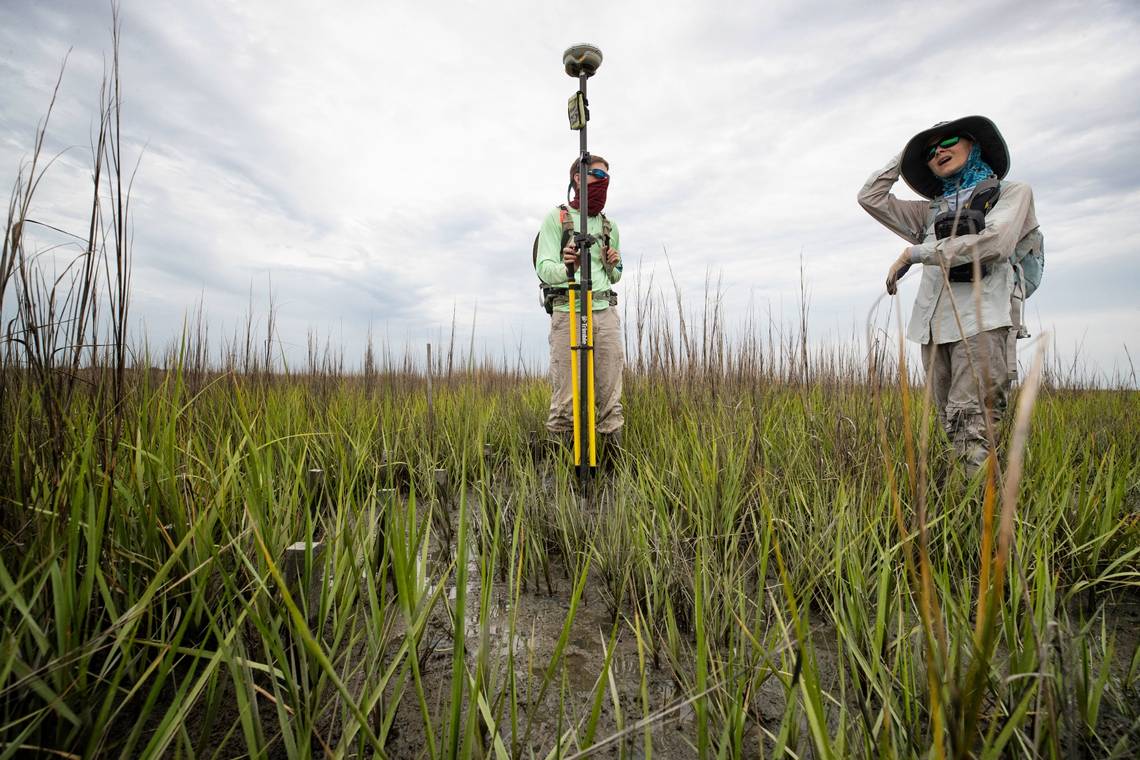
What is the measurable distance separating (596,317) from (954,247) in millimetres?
1795

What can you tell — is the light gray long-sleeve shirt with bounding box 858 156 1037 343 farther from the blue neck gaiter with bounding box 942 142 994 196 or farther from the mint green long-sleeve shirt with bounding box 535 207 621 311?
the mint green long-sleeve shirt with bounding box 535 207 621 311

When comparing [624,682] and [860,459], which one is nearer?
[624,682]

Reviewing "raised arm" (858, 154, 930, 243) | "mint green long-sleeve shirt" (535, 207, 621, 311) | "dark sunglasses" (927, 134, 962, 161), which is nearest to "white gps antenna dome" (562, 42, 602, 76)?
"mint green long-sleeve shirt" (535, 207, 621, 311)

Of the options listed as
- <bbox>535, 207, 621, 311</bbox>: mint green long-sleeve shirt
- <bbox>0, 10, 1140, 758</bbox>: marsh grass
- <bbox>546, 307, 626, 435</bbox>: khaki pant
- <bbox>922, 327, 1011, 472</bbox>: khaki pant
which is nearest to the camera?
<bbox>0, 10, 1140, 758</bbox>: marsh grass

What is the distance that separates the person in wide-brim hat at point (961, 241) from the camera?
2115mm

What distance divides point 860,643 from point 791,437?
4.39ft

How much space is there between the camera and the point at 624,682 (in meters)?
1.18

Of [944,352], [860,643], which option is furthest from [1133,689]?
[944,352]

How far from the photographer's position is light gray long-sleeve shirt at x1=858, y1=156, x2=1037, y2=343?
2059 mm

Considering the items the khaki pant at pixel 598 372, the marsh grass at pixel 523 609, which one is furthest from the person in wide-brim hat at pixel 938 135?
the khaki pant at pixel 598 372

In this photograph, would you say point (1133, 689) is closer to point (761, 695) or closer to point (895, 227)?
point (761, 695)

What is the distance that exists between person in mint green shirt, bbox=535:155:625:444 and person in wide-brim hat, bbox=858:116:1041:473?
141 centimetres

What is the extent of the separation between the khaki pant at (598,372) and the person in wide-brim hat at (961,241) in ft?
4.80

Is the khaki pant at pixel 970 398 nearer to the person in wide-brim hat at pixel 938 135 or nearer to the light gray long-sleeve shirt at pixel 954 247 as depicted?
the light gray long-sleeve shirt at pixel 954 247
